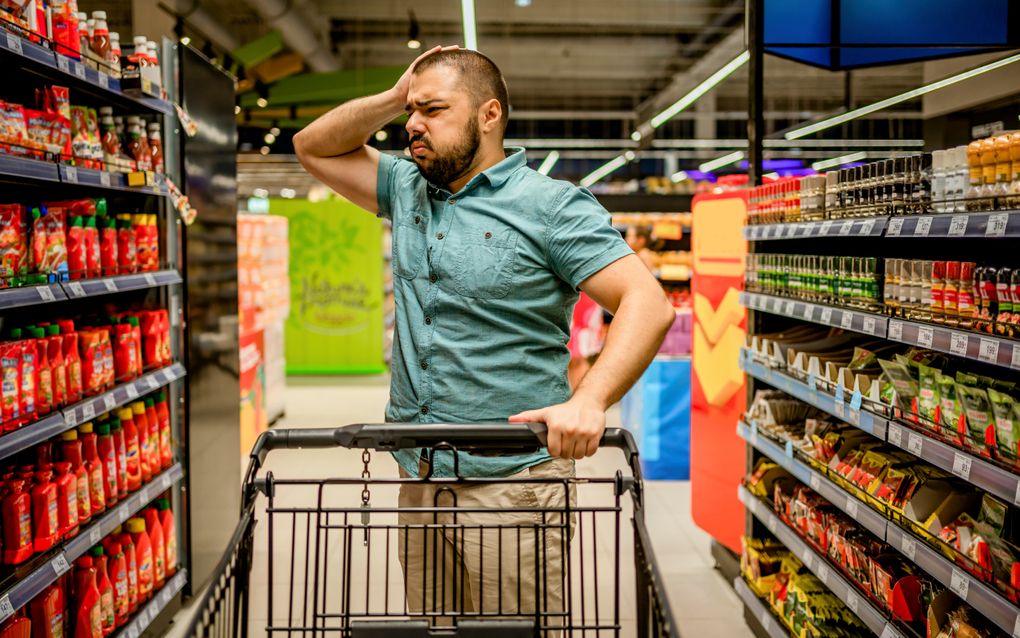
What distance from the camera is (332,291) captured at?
463 inches

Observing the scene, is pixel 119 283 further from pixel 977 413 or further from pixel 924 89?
pixel 924 89

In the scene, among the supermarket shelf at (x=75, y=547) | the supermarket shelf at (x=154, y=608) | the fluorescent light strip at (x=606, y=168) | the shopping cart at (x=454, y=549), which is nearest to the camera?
the shopping cart at (x=454, y=549)

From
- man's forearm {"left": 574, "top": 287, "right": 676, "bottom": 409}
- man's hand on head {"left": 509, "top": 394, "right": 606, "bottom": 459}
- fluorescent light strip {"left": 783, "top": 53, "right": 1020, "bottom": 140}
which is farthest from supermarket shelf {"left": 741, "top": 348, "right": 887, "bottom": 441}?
fluorescent light strip {"left": 783, "top": 53, "right": 1020, "bottom": 140}

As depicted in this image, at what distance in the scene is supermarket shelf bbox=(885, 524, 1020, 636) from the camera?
2.02 meters

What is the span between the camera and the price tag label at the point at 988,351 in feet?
6.79

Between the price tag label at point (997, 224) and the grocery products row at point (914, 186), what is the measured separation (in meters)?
0.06

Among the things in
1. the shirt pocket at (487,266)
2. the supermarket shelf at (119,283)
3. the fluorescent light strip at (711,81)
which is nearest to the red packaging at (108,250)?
the supermarket shelf at (119,283)

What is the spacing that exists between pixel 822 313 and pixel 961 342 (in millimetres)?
860

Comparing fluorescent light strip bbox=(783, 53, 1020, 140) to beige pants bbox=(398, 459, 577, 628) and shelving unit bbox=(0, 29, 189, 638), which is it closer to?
beige pants bbox=(398, 459, 577, 628)

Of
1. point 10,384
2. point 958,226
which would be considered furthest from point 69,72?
point 958,226

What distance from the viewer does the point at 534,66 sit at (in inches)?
659

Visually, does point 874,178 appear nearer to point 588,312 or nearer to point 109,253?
point 109,253

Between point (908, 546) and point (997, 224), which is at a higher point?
point (997, 224)

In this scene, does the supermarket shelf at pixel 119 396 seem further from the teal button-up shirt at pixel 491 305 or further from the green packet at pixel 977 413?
the green packet at pixel 977 413
